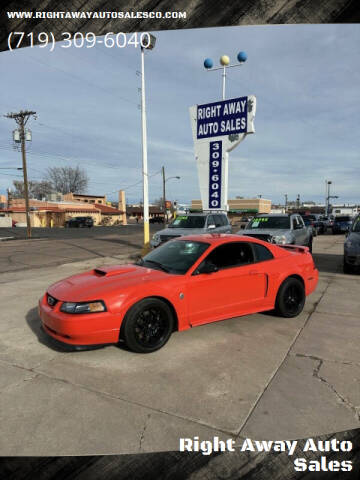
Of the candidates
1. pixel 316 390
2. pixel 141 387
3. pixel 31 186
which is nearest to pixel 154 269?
pixel 141 387

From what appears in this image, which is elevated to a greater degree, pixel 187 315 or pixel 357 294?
pixel 187 315

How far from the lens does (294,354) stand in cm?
386

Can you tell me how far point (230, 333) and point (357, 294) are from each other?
147 inches

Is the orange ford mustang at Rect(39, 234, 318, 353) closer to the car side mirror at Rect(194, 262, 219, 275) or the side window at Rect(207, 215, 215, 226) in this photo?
the car side mirror at Rect(194, 262, 219, 275)

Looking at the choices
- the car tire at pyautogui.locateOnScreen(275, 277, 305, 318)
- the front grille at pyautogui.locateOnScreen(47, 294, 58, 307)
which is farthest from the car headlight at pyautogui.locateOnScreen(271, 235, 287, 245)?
the front grille at pyautogui.locateOnScreen(47, 294, 58, 307)

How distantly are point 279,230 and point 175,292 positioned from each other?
25.9 ft

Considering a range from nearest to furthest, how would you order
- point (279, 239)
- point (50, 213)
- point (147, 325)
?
point (147, 325), point (279, 239), point (50, 213)

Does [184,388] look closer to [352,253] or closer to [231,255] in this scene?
[231,255]

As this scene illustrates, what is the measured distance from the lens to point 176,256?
4.80m

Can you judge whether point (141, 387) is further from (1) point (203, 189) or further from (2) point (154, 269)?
(1) point (203, 189)

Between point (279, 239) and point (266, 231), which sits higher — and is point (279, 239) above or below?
below

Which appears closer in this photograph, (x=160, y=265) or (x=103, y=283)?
(x=103, y=283)

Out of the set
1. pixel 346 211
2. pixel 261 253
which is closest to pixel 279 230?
pixel 261 253

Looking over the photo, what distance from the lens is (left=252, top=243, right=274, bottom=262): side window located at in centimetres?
494
